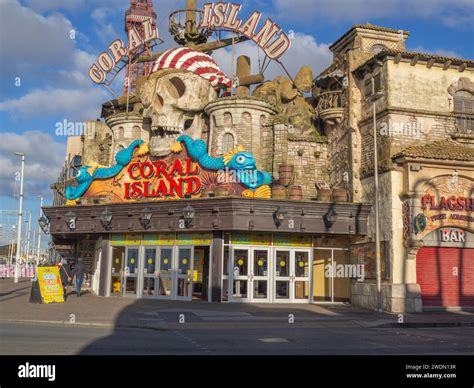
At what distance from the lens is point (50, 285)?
78.9 feet

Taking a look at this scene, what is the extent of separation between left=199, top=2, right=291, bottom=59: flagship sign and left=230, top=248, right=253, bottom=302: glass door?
1415 centimetres

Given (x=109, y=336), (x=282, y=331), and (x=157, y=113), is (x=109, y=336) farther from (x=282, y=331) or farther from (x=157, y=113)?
(x=157, y=113)

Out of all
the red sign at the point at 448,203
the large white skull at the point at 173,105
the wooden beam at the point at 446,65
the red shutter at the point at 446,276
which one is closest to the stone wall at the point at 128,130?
the large white skull at the point at 173,105

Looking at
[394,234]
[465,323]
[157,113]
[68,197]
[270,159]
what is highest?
[157,113]

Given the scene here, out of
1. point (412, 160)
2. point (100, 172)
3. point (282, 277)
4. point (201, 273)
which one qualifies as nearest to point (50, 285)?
point (201, 273)

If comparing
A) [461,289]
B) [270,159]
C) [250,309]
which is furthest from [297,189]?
[461,289]

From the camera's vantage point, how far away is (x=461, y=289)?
979 inches

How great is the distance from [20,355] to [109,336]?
3.97 metres

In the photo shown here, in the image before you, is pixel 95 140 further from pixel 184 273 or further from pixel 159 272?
pixel 184 273

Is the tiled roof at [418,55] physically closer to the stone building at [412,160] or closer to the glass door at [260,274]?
the stone building at [412,160]

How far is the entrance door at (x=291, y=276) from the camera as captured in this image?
88.1 ft

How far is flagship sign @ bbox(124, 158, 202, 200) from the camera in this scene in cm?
2792

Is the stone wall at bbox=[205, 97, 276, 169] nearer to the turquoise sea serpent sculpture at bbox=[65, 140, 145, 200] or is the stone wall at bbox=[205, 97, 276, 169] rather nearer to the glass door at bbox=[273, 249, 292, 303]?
the turquoise sea serpent sculpture at bbox=[65, 140, 145, 200]

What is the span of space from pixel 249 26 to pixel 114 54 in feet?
35.6
